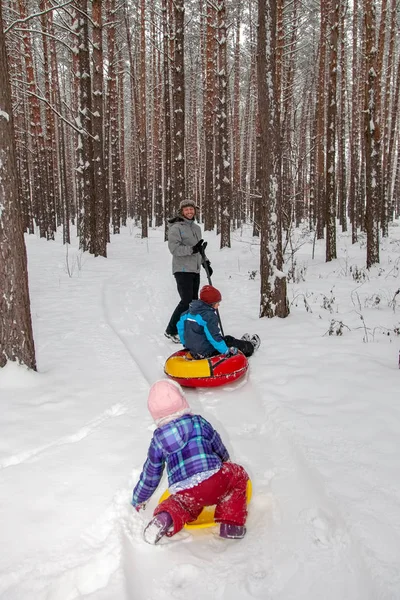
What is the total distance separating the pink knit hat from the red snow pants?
17.8 inches

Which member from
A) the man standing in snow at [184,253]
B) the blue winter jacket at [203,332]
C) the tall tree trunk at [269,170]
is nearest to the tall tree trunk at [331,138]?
the tall tree trunk at [269,170]

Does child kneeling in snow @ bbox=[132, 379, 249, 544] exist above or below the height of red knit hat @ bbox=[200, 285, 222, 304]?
below

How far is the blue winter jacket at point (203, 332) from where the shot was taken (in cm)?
471

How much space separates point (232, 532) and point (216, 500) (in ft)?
0.73

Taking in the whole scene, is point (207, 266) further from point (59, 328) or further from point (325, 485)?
point (325, 485)

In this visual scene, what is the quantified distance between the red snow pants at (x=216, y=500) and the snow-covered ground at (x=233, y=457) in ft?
0.54

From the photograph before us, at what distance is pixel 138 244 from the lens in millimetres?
18766

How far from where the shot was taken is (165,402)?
254 centimetres

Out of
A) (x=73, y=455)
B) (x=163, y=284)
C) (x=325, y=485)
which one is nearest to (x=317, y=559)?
(x=325, y=485)

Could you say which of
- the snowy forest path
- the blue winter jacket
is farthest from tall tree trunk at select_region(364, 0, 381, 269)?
the snowy forest path

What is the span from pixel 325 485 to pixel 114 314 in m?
5.47

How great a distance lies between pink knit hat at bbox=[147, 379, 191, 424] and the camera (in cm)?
254

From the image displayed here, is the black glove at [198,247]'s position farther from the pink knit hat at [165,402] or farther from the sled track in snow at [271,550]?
the pink knit hat at [165,402]

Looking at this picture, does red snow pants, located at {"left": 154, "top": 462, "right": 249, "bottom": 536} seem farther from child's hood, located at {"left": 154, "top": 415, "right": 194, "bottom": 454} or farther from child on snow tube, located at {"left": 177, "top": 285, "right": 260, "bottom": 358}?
child on snow tube, located at {"left": 177, "top": 285, "right": 260, "bottom": 358}
